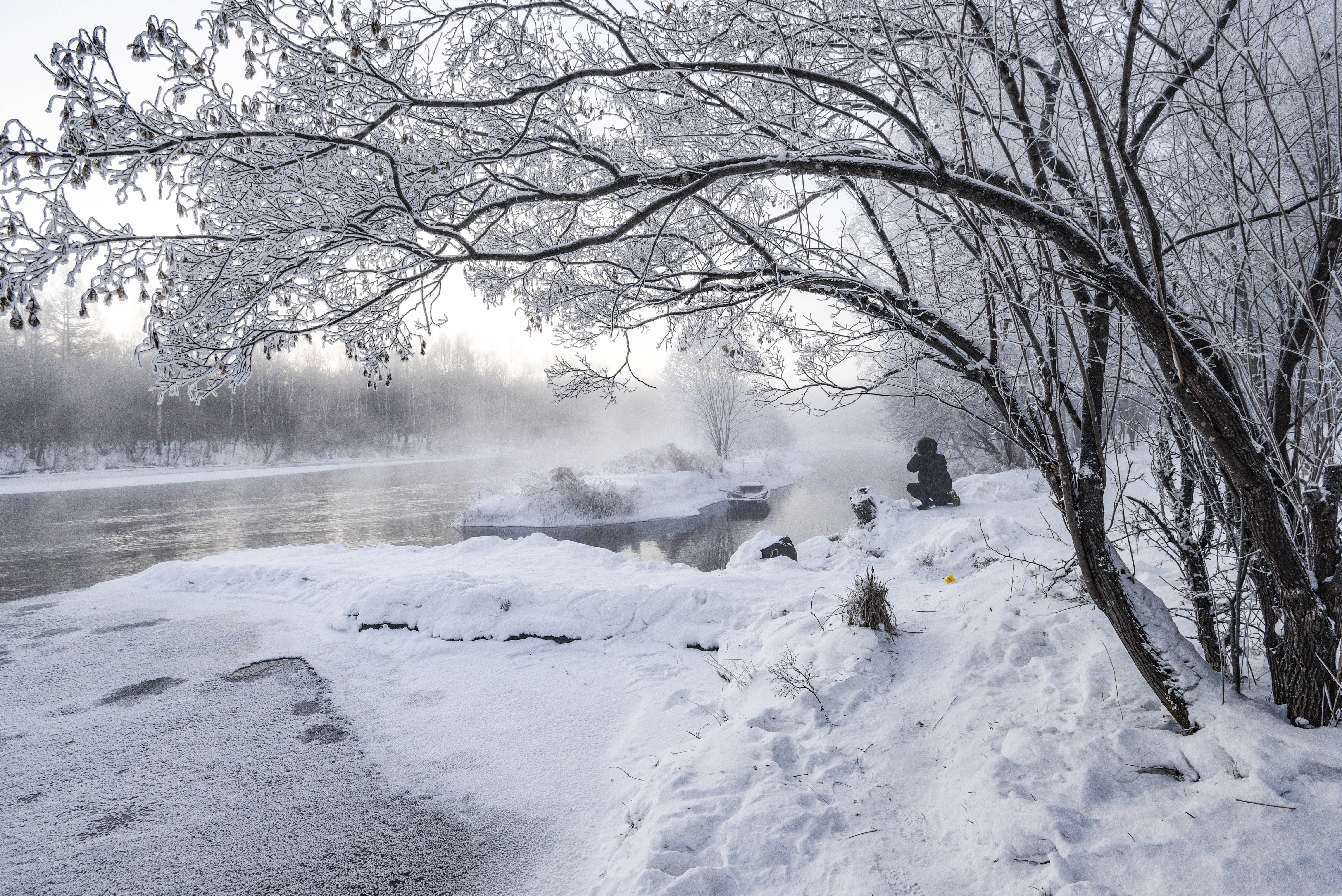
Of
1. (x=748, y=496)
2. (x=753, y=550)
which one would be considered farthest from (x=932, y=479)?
(x=748, y=496)

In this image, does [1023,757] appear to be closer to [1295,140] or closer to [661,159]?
[1295,140]

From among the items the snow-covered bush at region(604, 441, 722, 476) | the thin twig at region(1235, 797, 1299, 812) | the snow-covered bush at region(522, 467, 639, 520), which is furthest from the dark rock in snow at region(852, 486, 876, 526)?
the snow-covered bush at region(604, 441, 722, 476)

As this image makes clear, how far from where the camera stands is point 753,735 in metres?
3.65

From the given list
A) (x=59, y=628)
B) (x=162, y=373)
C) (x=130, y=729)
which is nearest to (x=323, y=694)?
(x=130, y=729)

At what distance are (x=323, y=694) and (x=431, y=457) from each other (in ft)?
177

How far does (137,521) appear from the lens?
770 inches

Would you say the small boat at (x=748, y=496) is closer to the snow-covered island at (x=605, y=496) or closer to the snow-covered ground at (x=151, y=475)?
the snow-covered island at (x=605, y=496)

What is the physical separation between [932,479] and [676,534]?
29.4ft

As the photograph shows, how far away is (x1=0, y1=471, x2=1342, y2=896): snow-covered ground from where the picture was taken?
2316 mm

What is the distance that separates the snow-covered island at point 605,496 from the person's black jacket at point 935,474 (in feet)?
39.0

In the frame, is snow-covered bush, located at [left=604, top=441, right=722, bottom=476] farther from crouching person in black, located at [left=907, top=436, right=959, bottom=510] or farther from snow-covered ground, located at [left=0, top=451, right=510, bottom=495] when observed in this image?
snow-covered ground, located at [left=0, top=451, right=510, bottom=495]

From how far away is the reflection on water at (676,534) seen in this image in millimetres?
15516

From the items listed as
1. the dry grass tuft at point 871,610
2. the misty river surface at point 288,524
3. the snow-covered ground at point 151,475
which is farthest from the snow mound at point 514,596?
the snow-covered ground at point 151,475

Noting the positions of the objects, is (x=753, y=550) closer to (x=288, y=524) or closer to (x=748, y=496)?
(x=748, y=496)
